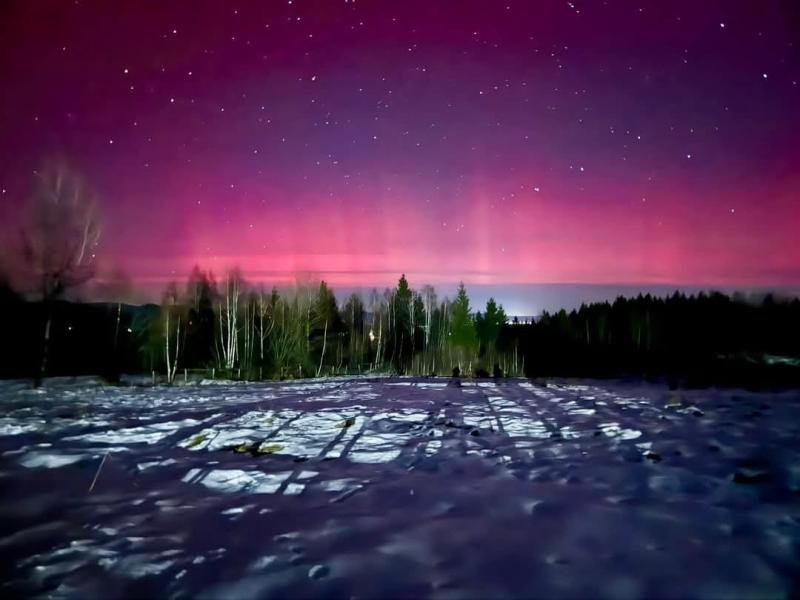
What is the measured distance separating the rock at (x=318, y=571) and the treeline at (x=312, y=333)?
83.2 ft

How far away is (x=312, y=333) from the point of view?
144 ft

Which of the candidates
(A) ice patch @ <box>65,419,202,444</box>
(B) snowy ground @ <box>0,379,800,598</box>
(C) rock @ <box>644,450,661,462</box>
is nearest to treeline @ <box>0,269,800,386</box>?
(A) ice patch @ <box>65,419,202,444</box>

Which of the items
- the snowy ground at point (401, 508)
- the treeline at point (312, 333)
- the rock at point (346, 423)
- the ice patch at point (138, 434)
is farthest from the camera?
the treeline at point (312, 333)

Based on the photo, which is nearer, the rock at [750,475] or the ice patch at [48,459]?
the rock at [750,475]

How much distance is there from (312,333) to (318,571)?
135 ft

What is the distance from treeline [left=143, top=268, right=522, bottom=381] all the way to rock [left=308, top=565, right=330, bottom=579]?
998 inches

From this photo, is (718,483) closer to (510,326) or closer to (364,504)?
(364,504)

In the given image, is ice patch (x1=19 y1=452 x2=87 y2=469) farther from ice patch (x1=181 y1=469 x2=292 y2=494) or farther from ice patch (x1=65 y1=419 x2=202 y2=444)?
ice patch (x1=181 y1=469 x2=292 y2=494)

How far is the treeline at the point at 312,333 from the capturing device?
112ft

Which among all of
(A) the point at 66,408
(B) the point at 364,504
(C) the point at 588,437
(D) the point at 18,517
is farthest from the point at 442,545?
(A) the point at 66,408

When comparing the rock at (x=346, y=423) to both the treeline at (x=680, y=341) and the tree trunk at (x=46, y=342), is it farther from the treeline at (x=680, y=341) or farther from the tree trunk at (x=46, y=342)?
the treeline at (x=680, y=341)

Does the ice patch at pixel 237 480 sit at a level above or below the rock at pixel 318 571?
below

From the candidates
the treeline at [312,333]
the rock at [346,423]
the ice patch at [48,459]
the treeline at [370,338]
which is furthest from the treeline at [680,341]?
the ice patch at [48,459]

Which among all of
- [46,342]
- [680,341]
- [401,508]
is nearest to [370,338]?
[680,341]
